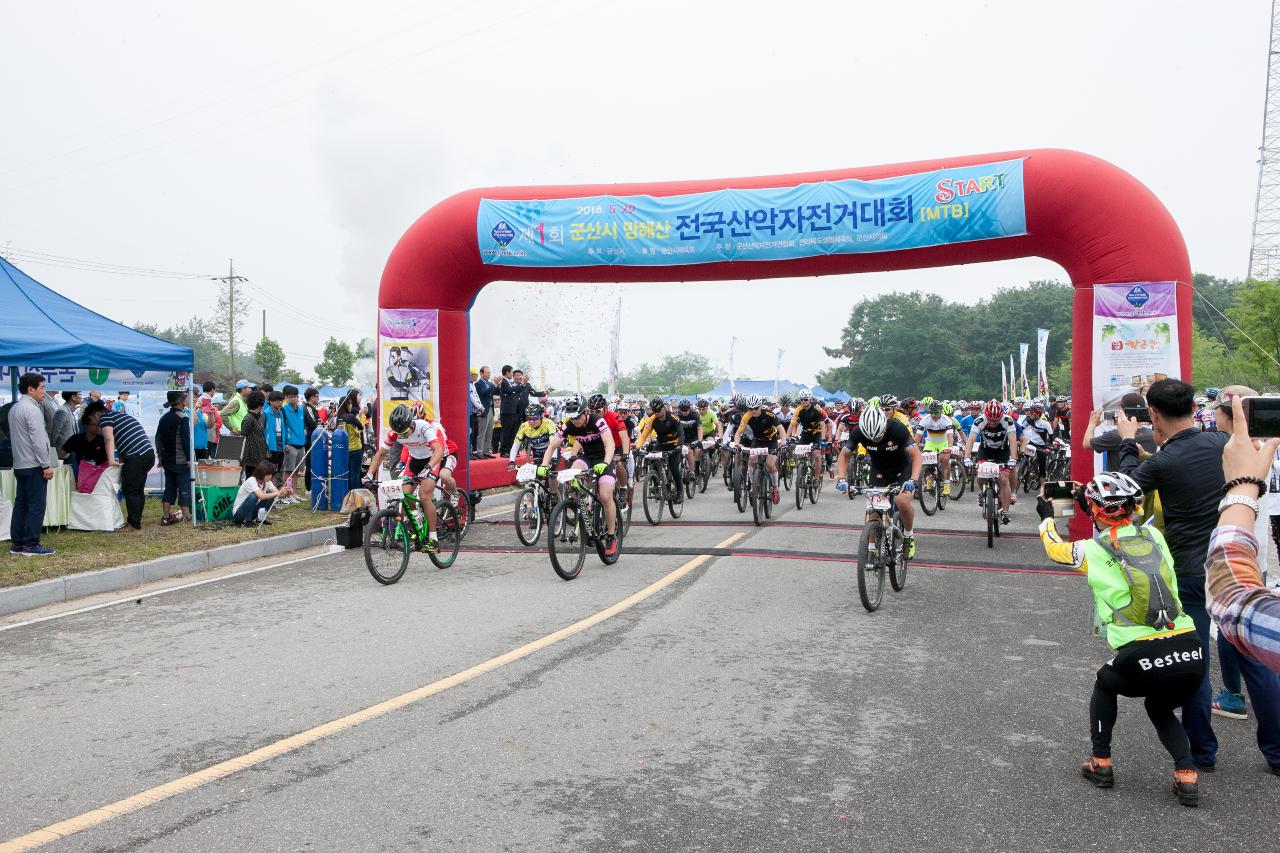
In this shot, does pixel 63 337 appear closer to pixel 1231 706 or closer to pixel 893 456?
pixel 893 456

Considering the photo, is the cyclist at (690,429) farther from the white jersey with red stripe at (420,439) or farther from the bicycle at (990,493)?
the white jersey with red stripe at (420,439)

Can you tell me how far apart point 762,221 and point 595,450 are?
5017 millimetres

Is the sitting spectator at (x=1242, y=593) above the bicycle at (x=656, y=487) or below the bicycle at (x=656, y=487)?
above

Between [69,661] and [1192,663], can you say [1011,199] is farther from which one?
[69,661]

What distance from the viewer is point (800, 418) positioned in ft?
53.1

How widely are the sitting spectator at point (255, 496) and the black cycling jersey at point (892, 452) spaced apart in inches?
321

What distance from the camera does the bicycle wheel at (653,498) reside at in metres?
14.1

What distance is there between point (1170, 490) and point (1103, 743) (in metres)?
1.31

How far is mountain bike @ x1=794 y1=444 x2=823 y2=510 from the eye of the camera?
15312 millimetres

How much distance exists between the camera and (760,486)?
1388 centimetres

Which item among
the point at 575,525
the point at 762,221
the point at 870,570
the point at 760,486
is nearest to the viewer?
the point at 870,570

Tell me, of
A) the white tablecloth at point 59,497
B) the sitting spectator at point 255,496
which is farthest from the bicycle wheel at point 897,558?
the white tablecloth at point 59,497

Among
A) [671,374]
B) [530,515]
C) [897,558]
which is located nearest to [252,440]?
[530,515]

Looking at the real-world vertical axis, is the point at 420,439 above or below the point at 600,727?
above
